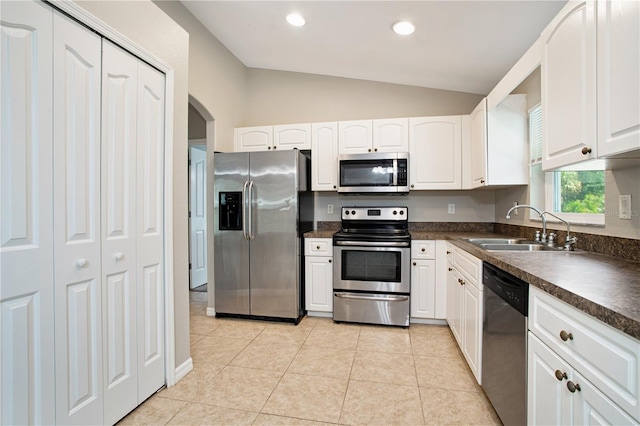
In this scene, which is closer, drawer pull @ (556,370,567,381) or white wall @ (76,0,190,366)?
drawer pull @ (556,370,567,381)

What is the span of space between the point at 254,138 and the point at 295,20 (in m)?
1.36

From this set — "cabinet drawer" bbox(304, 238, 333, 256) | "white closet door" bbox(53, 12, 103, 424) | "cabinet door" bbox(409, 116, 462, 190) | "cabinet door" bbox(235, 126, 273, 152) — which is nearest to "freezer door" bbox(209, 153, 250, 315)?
"cabinet door" bbox(235, 126, 273, 152)

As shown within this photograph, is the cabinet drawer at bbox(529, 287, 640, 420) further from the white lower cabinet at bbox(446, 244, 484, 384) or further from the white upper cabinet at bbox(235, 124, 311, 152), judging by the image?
the white upper cabinet at bbox(235, 124, 311, 152)

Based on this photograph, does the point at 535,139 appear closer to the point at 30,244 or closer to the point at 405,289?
the point at 405,289

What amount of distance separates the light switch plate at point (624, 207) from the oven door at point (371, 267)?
5.09ft

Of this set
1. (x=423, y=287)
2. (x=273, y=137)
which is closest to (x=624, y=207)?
(x=423, y=287)

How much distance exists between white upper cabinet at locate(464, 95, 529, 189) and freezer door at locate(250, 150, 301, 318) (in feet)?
5.61

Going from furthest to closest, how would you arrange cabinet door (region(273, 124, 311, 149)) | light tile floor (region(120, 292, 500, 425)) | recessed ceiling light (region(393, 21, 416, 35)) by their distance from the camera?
cabinet door (region(273, 124, 311, 149))
recessed ceiling light (region(393, 21, 416, 35))
light tile floor (region(120, 292, 500, 425))

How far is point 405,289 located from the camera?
293 centimetres

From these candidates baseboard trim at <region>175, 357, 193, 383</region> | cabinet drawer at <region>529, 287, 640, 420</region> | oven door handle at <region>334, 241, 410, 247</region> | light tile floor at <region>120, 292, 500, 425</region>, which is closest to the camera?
cabinet drawer at <region>529, 287, 640, 420</region>

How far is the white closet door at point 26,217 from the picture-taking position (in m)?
1.14

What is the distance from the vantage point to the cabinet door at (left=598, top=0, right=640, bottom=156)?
1.03 m

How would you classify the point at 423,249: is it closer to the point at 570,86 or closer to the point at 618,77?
the point at 570,86

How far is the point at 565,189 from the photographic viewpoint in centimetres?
226
